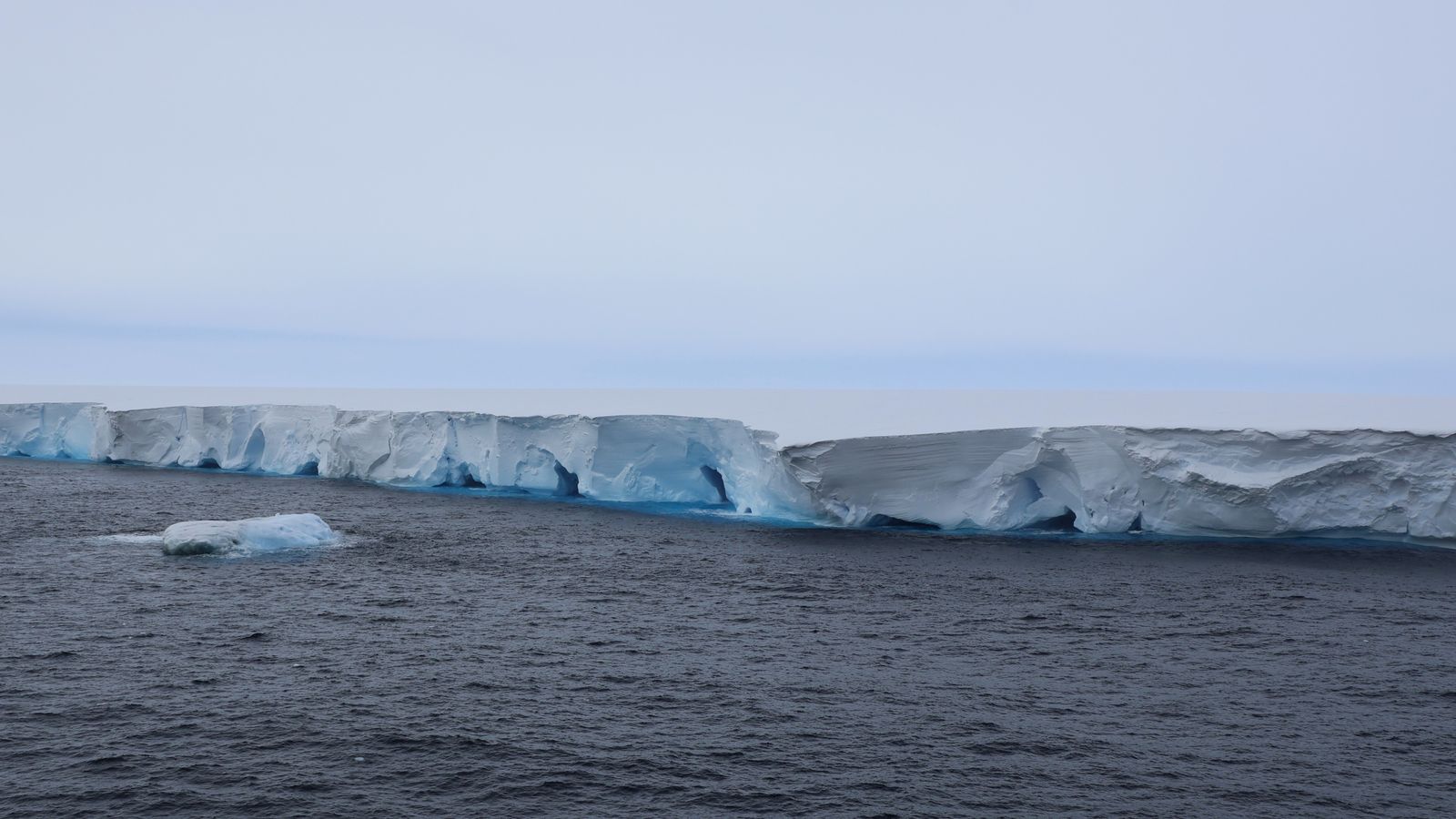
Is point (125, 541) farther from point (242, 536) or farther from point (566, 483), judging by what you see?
point (566, 483)

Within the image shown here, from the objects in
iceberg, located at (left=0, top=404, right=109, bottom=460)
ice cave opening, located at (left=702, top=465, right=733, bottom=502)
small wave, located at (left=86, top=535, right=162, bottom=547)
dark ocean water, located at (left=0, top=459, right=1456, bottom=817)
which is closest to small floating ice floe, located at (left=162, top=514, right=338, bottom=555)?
dark ocean water, located at (left=0, top=459, right=1456, bottom=817)

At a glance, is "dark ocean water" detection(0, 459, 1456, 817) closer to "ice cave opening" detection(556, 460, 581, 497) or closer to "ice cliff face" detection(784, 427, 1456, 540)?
"ice cliff face" detection(784, 427, 1456, 540)

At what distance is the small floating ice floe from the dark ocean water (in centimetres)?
39

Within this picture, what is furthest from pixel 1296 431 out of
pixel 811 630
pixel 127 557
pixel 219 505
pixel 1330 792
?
pixel 219 505

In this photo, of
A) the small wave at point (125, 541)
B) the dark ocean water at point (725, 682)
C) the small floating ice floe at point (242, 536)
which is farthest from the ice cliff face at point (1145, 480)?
the small wave at point (125, 541)

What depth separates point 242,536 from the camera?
20.2 metres

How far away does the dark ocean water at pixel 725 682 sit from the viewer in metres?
8.86

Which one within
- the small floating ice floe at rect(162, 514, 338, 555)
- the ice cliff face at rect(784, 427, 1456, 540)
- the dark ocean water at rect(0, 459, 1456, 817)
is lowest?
the dark ocean water at rect(0, 459, 1456, 817)

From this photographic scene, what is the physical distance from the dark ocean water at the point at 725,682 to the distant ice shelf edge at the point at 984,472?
3.83 feet

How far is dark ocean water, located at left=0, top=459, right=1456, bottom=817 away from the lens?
349 inches

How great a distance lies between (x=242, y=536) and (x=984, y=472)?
15493 millimetres

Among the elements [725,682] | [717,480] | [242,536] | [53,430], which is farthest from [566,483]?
[53,430]

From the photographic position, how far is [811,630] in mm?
14531

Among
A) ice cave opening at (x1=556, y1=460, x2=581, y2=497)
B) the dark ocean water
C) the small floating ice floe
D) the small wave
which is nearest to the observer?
the dark ocean water
